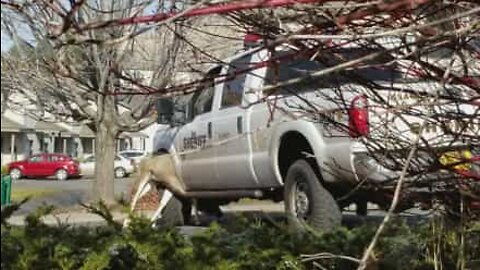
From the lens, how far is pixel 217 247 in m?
4.47

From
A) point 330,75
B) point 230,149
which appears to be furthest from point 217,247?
point 230,149

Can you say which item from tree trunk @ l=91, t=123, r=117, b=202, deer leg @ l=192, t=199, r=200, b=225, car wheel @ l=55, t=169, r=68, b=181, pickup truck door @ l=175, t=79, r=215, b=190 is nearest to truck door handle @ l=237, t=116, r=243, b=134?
pickup truck door @ l=175, t=79, r=215, b=190

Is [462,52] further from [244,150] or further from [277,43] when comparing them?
[244,150]

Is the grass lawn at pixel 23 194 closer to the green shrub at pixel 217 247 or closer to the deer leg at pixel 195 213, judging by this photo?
the green shrub at pixel 217 247

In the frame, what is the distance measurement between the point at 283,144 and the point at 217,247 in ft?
12.3

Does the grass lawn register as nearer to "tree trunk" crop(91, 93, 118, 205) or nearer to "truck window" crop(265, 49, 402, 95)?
"truck window" crop(265, 49, 402, 95)

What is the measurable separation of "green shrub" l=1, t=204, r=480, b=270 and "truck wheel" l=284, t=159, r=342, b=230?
232 centimetres

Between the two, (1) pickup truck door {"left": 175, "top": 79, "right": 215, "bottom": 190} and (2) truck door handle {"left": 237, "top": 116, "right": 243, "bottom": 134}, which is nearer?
(2) truck door handle {"left": 237, "top": 116, "right": 243, "bottom": 134}

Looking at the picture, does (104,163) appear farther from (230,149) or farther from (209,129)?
(230,149)

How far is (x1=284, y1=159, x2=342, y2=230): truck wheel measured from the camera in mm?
7340

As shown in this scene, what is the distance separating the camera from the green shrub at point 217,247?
4.14 m

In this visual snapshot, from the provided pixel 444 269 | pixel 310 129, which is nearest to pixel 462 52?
pixel 444 269

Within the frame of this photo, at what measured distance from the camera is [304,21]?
271cm

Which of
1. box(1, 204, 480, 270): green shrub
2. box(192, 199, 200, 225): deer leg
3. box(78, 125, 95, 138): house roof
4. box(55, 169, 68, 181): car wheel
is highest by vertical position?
box(78, 125, 95, 138): house roof
